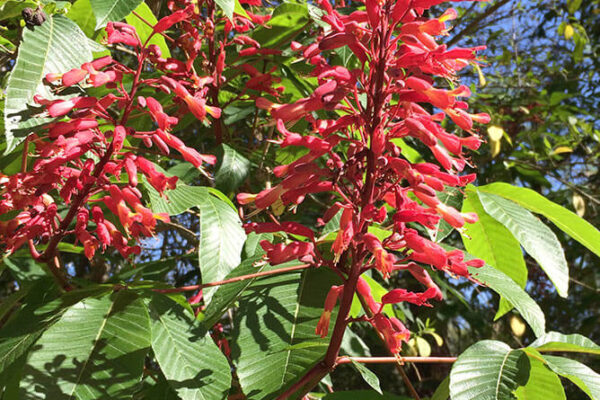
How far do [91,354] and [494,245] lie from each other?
106cm

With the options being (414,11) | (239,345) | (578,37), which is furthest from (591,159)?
(239,345)

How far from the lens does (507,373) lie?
109cm

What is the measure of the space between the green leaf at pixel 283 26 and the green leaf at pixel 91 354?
1.20 m

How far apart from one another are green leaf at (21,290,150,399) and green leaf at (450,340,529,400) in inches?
23.5

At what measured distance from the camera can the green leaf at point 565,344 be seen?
121cm

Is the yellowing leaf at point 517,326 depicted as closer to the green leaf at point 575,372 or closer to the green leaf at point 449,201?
the green leaf at point 449,201

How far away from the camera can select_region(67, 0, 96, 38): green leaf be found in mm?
1767

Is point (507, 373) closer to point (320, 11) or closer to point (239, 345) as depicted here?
point (239, 345)

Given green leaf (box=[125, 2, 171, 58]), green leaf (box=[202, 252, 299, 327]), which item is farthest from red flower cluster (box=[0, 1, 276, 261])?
green leaf (box=[125, 2, 171, 58])

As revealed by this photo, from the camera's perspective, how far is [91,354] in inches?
43.6

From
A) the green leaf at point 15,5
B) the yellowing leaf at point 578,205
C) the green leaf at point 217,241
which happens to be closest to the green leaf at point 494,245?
the green leaf at point 217,241

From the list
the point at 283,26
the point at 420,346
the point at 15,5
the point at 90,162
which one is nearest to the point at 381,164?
the point at 90,162

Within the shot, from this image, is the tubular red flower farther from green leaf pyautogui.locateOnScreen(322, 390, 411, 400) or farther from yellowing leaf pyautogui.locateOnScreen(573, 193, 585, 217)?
yellowing leaf pyautogui.locateOnScreen(573, 193, 585, 217)

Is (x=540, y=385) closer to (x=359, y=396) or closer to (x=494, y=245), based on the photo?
(x=359, y=396)
